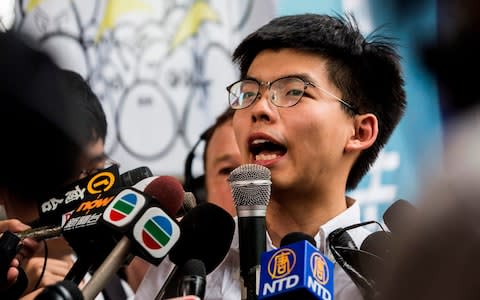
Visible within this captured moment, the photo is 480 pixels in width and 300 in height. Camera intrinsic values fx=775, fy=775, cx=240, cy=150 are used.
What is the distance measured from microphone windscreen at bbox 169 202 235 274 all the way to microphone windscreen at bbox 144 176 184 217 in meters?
0.15

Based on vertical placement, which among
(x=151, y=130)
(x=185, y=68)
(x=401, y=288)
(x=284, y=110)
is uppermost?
(x=401, y=288)

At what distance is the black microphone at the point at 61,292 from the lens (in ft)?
3.58

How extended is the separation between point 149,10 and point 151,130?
1.97 feet

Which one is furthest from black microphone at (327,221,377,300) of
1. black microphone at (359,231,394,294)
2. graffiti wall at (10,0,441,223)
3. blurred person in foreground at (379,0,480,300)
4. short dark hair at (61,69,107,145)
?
graffiti wall at (10,0,441,223)

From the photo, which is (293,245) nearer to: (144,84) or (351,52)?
(351,52)

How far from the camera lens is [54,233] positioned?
1.54m

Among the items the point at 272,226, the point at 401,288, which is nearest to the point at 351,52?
the point at 272,226

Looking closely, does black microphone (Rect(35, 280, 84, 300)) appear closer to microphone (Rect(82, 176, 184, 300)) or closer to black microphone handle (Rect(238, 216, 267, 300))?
microphone (Rect(82, 176, 184, 300))

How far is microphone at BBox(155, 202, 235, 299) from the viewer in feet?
5.05

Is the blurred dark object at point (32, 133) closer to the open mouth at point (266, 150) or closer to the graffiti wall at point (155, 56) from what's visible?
the open mouth at point (266, 150)

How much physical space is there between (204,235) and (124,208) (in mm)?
327

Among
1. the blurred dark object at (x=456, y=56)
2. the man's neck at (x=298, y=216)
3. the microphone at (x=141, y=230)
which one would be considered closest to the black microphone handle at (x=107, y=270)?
the microphone at (x=141, y=230)

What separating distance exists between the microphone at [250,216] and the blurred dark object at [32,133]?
937 millimetres

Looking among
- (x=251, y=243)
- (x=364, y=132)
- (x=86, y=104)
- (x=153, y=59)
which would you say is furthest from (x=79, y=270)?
(x=153, y=59)
